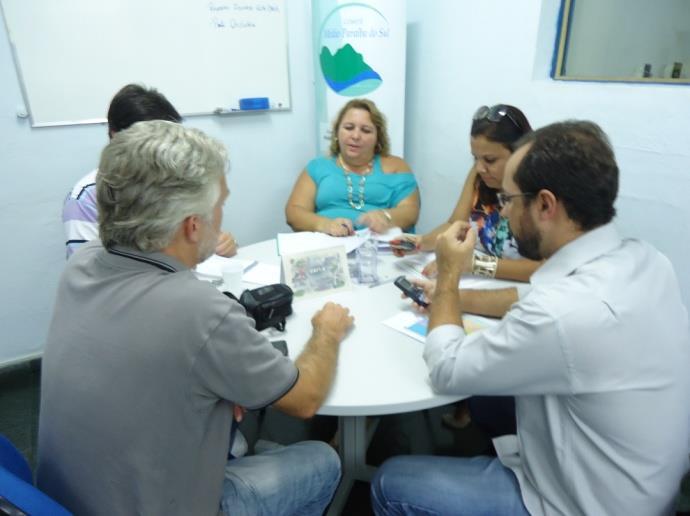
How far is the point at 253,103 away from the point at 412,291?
1764mm

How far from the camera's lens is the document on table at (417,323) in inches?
52.2

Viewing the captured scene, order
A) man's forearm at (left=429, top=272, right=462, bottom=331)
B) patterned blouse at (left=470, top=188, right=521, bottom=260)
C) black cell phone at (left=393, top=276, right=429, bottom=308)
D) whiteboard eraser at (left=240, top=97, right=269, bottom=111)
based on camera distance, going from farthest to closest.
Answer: whiteboard eraser at (left=240, top=97, right=269, bottom=111) → patterned blouse at (left=470, top=188, right=521, bottom=260) → black cell phone at (left=393, top=276, right=429, bottom=308) → man's forearm at (left=429, top=272, right=462, bottom=331)

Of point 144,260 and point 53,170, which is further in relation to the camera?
point 53,170

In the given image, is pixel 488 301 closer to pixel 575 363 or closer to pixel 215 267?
pixel 575 363

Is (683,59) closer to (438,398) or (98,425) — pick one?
(438,398)

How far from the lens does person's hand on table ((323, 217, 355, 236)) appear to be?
206cm

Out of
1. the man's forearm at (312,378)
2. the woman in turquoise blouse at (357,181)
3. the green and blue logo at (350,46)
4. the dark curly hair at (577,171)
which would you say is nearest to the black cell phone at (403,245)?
the woman in turquoise blouse at (357,181)

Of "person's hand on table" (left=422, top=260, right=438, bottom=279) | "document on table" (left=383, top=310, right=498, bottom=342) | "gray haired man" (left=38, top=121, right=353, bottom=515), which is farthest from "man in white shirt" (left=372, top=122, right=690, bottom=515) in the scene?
"person's hand on table" (left=422, top=260, right=438, bottom=279)

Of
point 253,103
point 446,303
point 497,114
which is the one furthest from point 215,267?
point 253,103

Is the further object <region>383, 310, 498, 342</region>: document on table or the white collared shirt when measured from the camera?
A: <region>383, 310, 498, 342</region>: document on table

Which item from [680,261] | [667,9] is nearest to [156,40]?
[680,261]

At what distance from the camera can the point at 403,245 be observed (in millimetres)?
1924

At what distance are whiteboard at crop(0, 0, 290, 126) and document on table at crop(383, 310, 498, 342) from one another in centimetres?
183

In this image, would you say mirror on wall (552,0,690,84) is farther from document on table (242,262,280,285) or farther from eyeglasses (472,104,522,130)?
document on table (242,262,280,285)
